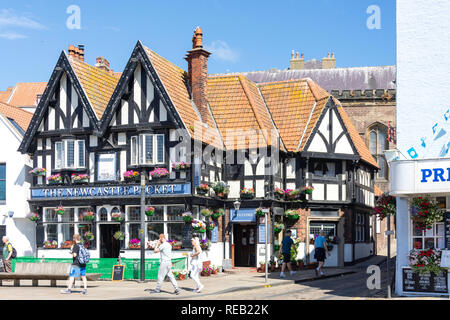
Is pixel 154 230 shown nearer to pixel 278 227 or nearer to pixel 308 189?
pixel 278 227

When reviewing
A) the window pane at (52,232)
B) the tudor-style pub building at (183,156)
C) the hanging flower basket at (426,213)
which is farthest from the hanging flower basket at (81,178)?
the hanging flower basket at (426,213)

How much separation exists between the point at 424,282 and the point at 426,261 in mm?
657

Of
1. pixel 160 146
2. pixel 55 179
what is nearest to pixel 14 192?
pixel 55 179

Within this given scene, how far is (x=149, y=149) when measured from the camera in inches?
1134

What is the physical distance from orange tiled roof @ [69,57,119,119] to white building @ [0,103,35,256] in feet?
15.7

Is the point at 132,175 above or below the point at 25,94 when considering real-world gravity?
below

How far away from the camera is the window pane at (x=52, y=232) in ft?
99.5

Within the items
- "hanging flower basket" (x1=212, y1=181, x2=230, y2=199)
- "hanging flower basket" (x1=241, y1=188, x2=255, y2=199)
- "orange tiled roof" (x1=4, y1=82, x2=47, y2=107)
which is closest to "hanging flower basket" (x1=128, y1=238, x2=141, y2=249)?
"hanging flower basket" (x1=212, y1=181, x2=230, y2=199)

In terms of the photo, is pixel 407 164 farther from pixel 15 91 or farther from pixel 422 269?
pixel 15 91

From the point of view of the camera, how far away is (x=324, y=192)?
109ft

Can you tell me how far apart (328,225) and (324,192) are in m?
1.73

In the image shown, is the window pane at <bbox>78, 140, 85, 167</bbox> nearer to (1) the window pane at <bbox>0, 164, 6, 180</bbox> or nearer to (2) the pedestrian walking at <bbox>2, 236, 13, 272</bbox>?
(1) the window pane at <bbox>0, 164, 6, 180</bbox>

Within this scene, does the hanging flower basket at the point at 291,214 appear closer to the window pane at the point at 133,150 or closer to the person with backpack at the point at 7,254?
the window pane at the point at 133,150
